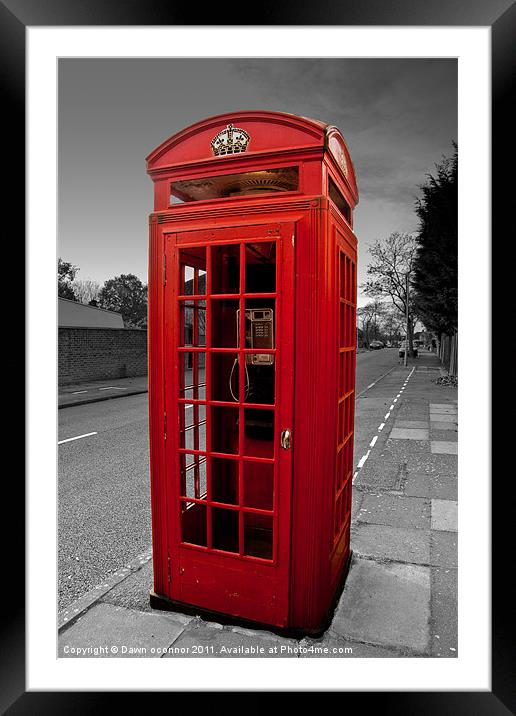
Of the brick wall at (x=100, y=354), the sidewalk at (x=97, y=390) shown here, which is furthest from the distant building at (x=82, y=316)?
the sidewalk at (x=97, y=390)

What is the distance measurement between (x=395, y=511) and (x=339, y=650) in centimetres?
225

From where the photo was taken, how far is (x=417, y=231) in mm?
17047

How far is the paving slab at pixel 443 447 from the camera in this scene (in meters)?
6.69

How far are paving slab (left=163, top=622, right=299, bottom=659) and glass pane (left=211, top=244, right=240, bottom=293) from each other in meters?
2.03

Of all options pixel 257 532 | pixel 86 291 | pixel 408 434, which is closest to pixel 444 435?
pixel 408 434

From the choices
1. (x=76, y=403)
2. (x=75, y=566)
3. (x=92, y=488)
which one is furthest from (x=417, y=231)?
(x=75, y=566)

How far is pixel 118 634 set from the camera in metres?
2.56

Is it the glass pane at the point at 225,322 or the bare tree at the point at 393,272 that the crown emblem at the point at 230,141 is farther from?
the bare tree at the point at 393,272

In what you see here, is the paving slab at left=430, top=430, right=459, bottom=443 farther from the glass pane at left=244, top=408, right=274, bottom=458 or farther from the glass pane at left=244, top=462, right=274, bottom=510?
the glass pane at left=244, top=408, right=274, bottom=458

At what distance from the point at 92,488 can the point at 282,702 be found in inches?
144

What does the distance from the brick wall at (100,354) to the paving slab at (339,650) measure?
1455 cm

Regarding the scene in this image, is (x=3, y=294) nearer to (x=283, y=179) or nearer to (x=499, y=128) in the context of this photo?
(x=283, y=179)

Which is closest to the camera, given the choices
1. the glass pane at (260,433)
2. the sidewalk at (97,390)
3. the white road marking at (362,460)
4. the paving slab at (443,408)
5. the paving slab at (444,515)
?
the glass pane at (260,433)

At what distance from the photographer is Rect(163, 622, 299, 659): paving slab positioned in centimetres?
236
